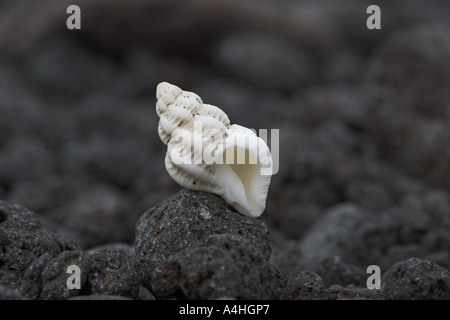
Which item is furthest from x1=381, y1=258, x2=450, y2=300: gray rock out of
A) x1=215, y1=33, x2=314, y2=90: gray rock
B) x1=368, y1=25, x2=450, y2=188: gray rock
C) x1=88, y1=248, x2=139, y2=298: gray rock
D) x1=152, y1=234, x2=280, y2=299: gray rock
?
x1=215, y1=33, x2=314, y2=90: gray rock

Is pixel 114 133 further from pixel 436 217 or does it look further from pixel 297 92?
pixel 436 217

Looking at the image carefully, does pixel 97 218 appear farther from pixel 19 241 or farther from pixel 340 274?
pixel 340 274

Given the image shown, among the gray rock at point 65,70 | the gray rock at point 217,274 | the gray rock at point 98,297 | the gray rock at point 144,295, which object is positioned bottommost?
the gray rock at point 144,295

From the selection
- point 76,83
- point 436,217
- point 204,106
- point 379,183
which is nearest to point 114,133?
point 76,83

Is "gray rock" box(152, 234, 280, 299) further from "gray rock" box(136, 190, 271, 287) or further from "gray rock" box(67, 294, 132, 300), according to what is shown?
"gray rock" box(136, 190, 271, 287)

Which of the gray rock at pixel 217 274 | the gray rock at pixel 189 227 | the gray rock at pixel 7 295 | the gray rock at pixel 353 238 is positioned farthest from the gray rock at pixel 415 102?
the gray rock at pixel 7 295

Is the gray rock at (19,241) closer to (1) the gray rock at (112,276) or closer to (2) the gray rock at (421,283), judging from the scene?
(1) the gray rock at (112,276)
